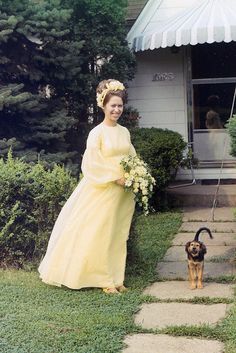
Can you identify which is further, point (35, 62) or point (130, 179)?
point (35, 62)

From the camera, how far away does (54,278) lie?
632cm

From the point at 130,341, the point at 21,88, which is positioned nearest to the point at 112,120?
the point at 130,341

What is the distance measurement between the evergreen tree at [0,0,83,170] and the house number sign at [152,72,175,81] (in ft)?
7.93

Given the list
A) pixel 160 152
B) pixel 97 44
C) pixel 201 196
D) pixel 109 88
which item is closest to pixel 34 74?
pixel 97 44

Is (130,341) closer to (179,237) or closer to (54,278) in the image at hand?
(54,278)

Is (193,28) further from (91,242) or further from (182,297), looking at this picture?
(182,297)

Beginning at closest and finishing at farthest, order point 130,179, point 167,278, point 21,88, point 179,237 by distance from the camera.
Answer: point 130,179 < point 167,278 < point 179,237 < point 21,88

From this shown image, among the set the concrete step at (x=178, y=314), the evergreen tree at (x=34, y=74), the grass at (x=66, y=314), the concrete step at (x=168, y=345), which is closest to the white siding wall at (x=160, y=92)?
the evergreen tree at (x=34, y=74)

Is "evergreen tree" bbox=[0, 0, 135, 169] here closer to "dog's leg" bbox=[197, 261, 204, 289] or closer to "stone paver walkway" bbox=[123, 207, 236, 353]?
"stone paver walkway" bbox=[123, 207, 236, 353]

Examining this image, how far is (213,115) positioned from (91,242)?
20.7 ft

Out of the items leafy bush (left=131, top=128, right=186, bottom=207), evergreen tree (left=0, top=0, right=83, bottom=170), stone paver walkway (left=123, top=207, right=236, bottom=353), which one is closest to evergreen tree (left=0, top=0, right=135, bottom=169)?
evergreen tree (left=0, top=0, right=83, bottom=170)

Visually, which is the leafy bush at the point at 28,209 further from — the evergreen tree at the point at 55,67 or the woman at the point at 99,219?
the evergreen tree at the point at 55,67

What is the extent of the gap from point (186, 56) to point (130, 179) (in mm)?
6475

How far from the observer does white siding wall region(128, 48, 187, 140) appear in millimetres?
12094
